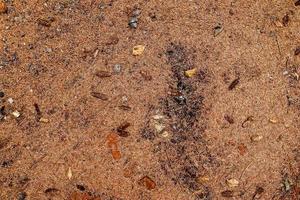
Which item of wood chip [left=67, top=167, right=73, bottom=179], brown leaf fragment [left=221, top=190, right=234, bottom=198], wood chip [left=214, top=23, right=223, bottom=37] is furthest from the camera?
wood chip [left=214, top=23, right=223, bottom=37]

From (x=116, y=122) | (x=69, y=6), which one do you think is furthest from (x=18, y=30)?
(x=116, y=122)

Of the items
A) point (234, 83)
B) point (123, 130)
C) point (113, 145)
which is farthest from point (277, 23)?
point (113, 145)

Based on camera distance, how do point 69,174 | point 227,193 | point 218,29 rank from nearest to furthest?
1. point 69,174
2. point 227,193
3. point 218,29

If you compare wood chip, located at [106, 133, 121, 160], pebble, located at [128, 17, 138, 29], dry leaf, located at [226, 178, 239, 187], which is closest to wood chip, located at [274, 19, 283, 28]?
pebble, located at [128, 17, 138, 29]

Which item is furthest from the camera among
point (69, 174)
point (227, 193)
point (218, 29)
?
point (218, 29)

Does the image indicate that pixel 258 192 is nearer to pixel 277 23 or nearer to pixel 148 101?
pixel 148 101

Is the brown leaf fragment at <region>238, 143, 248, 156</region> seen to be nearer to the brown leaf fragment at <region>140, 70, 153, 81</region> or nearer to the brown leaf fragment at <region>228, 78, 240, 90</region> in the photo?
the brown leaf fragment at <region>228, 78, 240, 90</region>

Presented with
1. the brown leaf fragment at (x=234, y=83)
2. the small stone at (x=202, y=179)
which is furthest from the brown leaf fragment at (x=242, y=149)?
the brown leaf fragment at (x=234, y=83)
